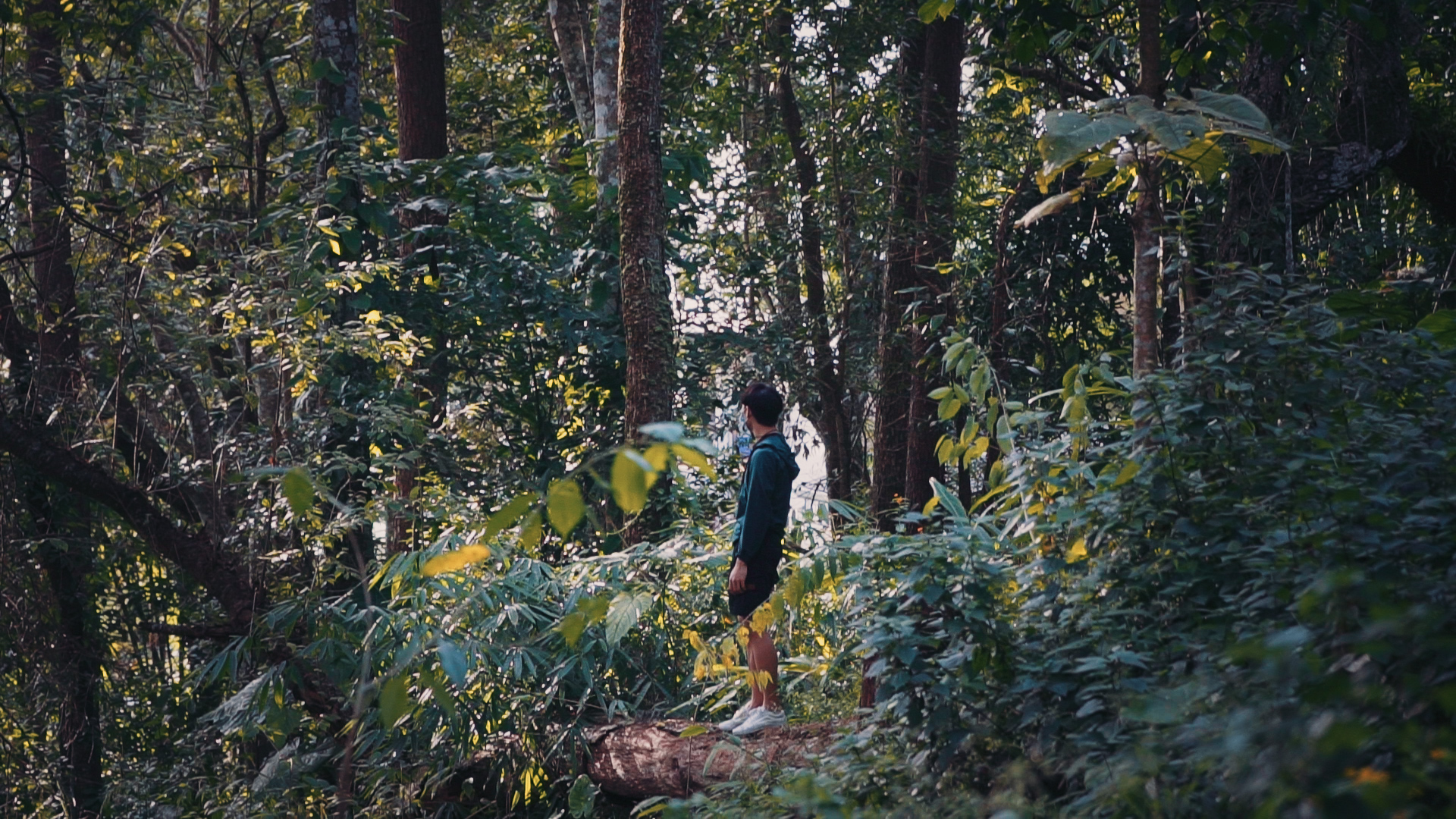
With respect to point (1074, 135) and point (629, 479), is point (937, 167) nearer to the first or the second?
point (1074, 135)

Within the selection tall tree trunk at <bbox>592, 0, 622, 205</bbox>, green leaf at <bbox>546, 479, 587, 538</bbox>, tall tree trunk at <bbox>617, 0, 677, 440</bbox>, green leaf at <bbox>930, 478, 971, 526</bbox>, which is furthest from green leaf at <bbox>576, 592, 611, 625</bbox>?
tall tree trunk at <bbox>592, 0, 622, 205</bbox>

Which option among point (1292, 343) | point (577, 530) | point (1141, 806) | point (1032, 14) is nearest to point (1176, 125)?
point (1292, 343)

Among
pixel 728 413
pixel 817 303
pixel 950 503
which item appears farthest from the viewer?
pixel 817 303

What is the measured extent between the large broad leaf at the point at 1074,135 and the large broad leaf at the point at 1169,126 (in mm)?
54

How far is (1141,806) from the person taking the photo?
8.22ft

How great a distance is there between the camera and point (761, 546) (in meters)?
4.95

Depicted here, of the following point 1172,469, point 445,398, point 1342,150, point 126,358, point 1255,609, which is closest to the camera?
point 1255,609

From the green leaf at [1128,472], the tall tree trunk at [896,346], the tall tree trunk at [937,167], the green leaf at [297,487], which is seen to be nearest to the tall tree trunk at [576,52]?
the tall tree trunk at [896,346]

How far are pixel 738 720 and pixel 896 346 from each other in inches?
166

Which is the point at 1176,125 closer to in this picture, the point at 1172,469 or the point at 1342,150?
the point at 1172,469

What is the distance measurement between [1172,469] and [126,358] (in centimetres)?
660

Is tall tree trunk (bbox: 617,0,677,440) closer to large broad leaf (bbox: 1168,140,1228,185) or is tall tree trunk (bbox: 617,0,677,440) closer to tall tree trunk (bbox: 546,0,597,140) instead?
large broad leaf (bbox: 1168,140,1228,185)

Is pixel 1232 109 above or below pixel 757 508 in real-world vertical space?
above

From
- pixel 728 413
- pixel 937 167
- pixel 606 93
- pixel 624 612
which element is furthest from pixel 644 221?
pixel 728 413
